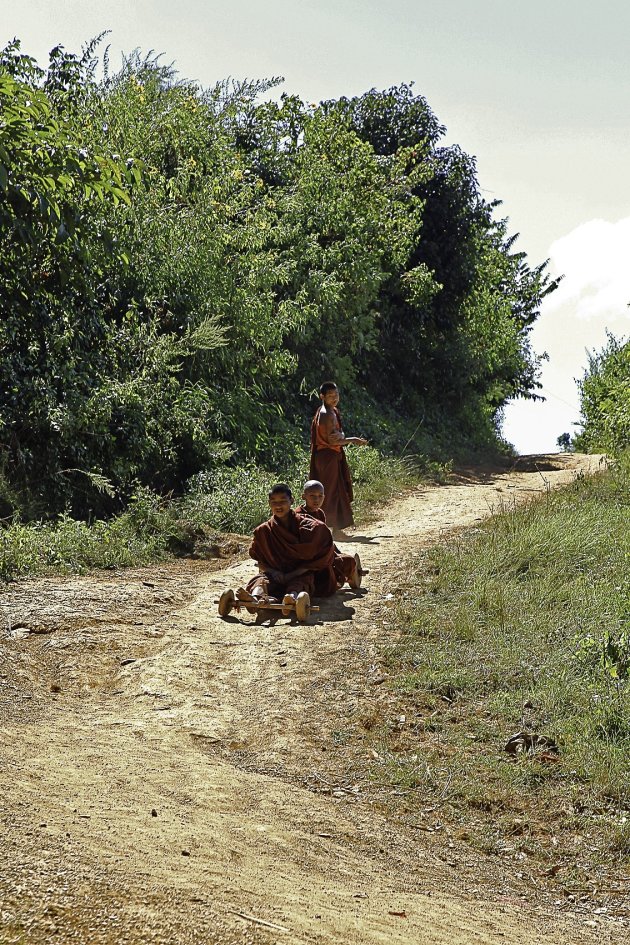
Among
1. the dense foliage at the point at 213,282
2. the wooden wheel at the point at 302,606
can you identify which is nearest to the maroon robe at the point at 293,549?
the wooden wheel at the point at 302,606

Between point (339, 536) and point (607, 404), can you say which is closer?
point (339, 536)

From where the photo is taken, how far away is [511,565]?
9555 millimetres

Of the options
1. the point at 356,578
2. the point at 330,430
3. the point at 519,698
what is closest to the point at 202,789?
the point at 519,698

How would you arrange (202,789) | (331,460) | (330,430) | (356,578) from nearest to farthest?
(202,789)
(356,578)
(330,430)
(331,460)

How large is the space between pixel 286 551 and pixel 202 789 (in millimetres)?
3579

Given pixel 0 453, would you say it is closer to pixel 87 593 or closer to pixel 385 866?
pixel 87 593

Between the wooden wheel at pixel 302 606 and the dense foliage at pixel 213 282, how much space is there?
4037 millimetres

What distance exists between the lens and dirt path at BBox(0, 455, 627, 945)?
3369mm

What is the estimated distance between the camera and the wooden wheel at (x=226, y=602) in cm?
817

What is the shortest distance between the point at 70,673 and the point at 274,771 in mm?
2084

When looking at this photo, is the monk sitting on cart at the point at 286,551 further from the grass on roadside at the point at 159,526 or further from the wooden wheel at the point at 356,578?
the grass on roadside at the point at 159,526

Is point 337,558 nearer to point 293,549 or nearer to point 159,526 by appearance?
point 293,549

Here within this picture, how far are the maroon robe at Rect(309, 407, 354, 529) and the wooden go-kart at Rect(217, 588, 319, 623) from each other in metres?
2.90

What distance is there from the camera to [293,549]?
332 inches
